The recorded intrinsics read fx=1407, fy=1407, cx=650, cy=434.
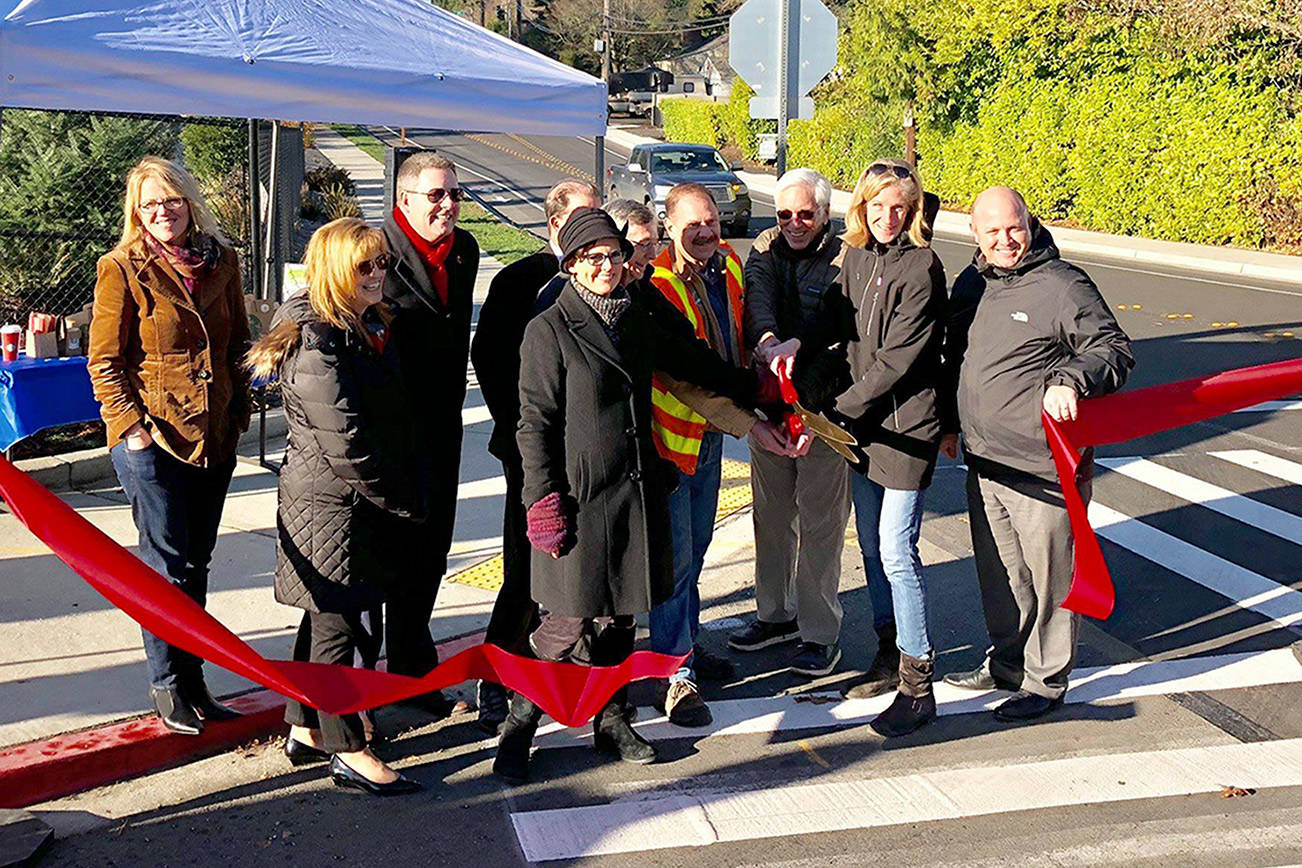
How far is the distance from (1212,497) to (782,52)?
419cm

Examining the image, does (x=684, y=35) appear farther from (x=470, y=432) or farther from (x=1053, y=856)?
(x=1053, y=856)

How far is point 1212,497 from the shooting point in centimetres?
901

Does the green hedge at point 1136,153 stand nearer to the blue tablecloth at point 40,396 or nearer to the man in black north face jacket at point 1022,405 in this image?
the man in black north face jacket at point 1022,405

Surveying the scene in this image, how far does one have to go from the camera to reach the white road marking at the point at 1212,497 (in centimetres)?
835

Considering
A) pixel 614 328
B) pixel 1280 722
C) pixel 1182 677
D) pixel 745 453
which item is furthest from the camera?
pixel 745 453

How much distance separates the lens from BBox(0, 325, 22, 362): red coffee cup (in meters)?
7.95

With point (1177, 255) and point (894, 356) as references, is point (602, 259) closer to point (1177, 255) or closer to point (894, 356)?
point (894, 356)

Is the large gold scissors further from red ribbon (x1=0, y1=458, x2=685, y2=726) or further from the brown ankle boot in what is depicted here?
red ribbon (x1=0, y1=458, x2=685, y2=726)

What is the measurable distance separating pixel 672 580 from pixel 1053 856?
5.17ft

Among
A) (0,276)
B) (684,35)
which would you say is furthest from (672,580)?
(684,35)

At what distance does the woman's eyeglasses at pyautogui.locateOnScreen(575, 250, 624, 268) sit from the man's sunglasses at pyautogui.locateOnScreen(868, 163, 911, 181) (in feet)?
3.87

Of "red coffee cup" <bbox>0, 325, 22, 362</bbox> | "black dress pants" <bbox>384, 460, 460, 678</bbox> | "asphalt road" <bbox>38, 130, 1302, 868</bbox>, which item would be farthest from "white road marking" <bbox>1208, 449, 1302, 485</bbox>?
"red coffee cup" <bbox>0, 325, 22, 362</bbox>

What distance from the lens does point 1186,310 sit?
17.0 meters

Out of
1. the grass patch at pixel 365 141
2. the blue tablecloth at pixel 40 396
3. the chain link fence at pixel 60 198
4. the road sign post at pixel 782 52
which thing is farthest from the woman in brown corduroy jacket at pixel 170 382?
the grass patch at pixel 365 141
